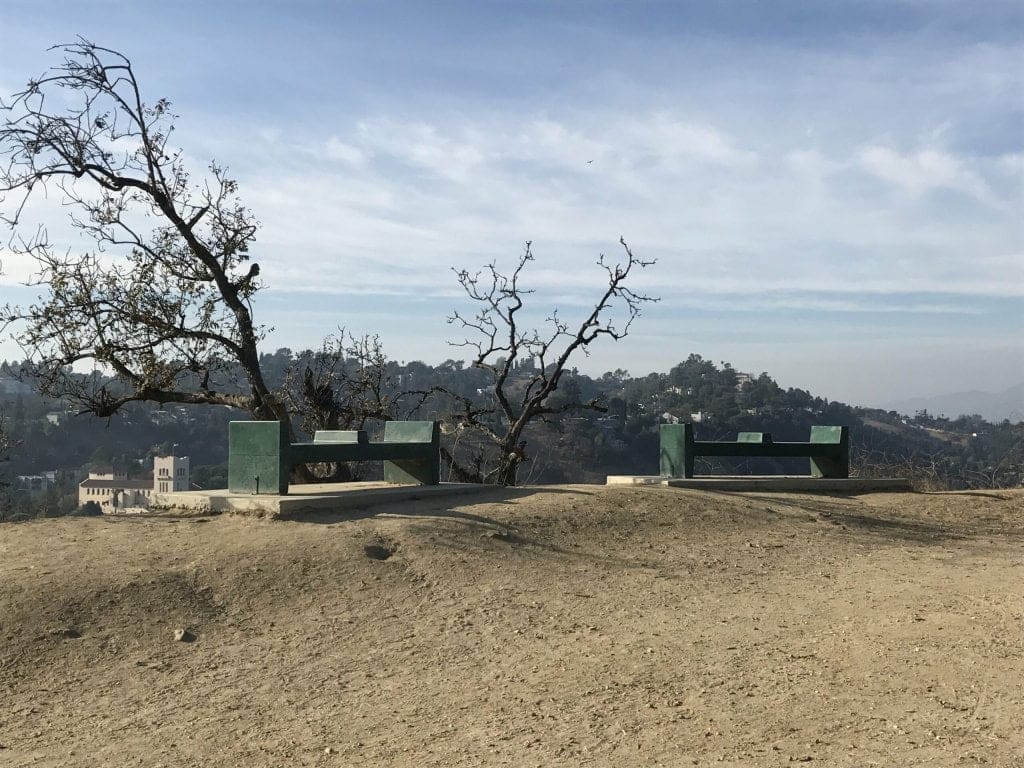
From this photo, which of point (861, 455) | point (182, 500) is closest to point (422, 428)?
point (182, 500)

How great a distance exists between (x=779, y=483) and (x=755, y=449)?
653mm

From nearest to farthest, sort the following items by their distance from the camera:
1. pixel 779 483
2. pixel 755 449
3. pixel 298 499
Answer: pixel 298 499 < pixel 779 483 < pixel 755 449

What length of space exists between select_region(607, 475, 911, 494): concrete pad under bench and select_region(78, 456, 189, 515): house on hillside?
484 centimetres

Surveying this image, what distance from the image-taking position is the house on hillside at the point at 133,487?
9.68m

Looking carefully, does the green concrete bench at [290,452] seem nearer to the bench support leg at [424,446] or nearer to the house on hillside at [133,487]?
the bench support leg at [424,446]

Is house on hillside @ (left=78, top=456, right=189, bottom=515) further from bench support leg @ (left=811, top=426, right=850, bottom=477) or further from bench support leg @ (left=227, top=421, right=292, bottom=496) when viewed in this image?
bench support leg @ (left=811, top=426, right=850, bottom=477)

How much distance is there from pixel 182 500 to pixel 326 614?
10.1ft

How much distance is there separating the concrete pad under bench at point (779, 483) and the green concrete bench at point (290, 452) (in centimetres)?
224

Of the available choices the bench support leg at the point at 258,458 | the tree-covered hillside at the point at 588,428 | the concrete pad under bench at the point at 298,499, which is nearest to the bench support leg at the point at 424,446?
the concrete pad under bench at the point at 298,499

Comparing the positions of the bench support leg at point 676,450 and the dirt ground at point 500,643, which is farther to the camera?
the bench support leg at point 676,450

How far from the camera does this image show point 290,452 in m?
8.22

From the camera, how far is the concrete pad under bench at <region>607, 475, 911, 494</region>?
1040 cm

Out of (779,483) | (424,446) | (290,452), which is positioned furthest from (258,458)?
(779,483)

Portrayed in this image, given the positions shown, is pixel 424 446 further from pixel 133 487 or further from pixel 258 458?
pixel 133 487
